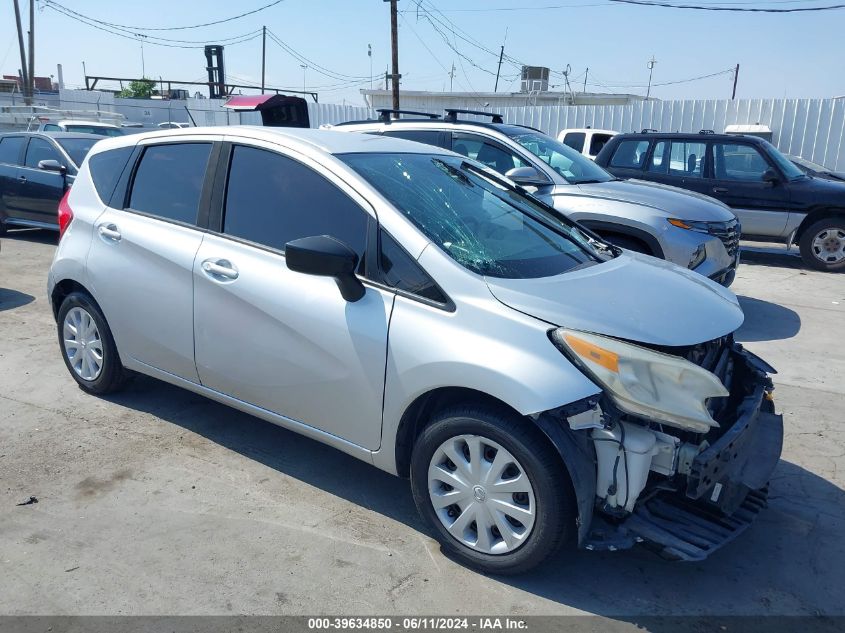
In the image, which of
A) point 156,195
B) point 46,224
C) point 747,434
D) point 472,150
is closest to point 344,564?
point 747,434

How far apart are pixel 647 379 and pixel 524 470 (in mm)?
596

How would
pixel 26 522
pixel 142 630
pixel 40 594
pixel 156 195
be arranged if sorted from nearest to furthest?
pixel 142 630 → pixel 40 594 → pixel 26 522 → pixel 156 195

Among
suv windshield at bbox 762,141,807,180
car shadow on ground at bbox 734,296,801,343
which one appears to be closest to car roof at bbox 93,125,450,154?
car shadow on ground at bbox 734,296,801,343

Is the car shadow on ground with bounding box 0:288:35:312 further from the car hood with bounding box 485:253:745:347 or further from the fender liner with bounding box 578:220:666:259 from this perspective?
the car hood with bounding box 485:253:745:347

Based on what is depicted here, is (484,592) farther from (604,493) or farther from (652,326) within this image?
(652,326)

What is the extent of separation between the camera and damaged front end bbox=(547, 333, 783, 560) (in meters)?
2.77

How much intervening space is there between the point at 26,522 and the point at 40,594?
2.09ft

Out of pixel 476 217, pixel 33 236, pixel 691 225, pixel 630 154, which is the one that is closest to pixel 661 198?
pixel 691 225

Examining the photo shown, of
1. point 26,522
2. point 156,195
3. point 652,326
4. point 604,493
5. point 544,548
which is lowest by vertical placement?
point 26,522

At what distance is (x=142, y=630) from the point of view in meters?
2.74

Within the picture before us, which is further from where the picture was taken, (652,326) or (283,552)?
(283,552)

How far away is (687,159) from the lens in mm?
10719

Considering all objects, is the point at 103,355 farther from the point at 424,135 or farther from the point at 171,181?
the point at 424,135

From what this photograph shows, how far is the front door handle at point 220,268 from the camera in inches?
148
